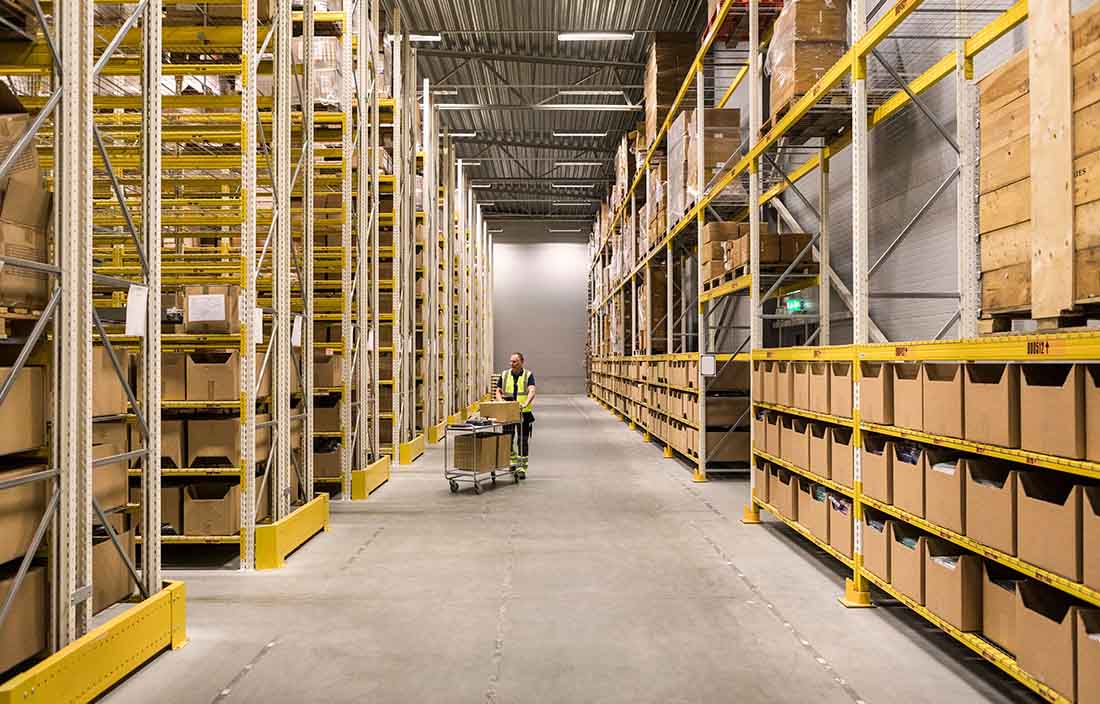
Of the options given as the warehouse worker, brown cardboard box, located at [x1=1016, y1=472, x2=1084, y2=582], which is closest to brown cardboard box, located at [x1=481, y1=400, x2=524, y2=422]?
the warehouse worker

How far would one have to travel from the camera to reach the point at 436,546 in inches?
310

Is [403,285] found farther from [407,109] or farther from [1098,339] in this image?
[1098,339]

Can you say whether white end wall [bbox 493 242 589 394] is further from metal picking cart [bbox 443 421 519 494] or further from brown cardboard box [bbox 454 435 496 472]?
brown cardboard box [bbox 454 435 496 472]

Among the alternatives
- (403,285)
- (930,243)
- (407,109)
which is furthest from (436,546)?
(407,109)

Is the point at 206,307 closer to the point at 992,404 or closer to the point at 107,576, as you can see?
the point at 107,576

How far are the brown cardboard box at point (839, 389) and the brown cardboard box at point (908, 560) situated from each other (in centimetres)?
92

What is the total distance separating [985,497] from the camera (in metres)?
4.15

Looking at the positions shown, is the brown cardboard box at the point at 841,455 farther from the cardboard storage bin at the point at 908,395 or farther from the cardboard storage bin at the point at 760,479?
the cardboard storage bin at the point at 760,479

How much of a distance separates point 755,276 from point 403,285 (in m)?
7.15

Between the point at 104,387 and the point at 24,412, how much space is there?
3.69 ft

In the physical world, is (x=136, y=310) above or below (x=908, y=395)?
above

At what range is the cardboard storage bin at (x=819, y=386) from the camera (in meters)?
6.46

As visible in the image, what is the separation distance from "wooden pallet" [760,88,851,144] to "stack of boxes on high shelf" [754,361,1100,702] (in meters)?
2.55

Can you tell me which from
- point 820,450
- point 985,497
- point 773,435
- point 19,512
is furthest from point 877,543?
point 19,512
